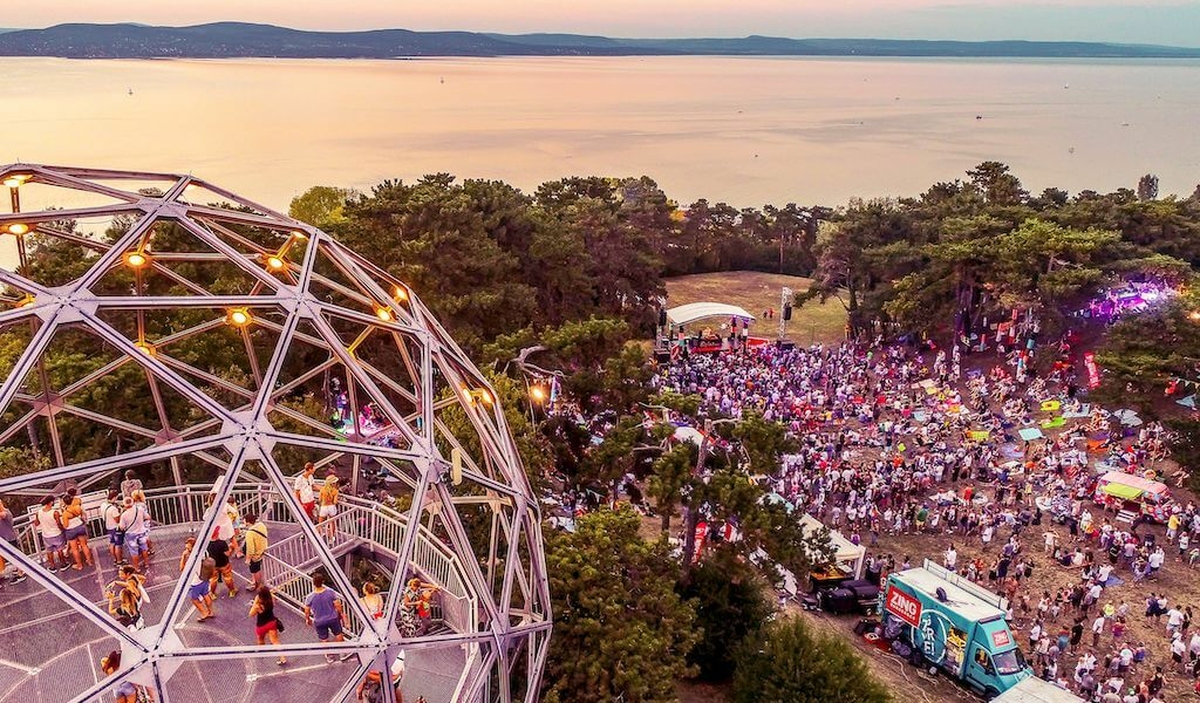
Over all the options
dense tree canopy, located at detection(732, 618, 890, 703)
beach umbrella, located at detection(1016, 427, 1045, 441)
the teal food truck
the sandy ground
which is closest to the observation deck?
dense tree canopy, located at detection(732, 618, 890, 703)

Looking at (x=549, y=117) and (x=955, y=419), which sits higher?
(x=549, y=117)

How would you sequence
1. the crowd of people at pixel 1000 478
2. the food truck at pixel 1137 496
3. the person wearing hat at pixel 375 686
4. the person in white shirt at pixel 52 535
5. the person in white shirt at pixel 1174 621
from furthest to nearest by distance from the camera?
1. the food truck at pixel 1137 496
2. the crowd of people at pixel 1000 478
3. the person in white shirt at pixel 1174 621
4. the person in white shirt at pixel 52 535
5. the person wearing hat at pixel 375 686

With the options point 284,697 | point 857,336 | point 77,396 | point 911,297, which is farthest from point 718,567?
point 857,336

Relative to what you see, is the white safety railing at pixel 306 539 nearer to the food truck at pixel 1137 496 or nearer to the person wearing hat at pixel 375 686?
the person wearing hat at pixel 375 686

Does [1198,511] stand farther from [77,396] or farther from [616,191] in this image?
[616,191]

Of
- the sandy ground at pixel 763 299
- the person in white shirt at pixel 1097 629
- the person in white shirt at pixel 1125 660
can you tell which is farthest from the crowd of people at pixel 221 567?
the sandy ground at pixel 763 299

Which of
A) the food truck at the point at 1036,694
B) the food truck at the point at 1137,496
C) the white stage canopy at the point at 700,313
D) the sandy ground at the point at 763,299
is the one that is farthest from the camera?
the sandy ground at the point at 763,299
